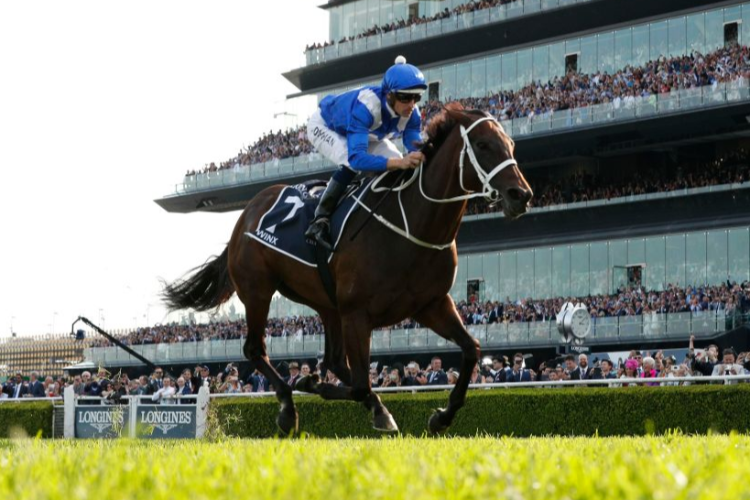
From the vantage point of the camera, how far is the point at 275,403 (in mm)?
18359

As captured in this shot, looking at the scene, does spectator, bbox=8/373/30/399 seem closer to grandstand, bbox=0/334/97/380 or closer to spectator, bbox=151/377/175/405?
spectator, bbox=151/377/175/405

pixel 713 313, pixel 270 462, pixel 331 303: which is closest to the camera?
pixel 270 462

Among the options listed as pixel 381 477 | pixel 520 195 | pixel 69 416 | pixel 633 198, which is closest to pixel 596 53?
pixel 633 198

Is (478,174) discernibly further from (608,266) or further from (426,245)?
(608,266)

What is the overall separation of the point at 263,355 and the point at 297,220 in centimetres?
131

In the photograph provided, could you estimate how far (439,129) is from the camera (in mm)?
8227

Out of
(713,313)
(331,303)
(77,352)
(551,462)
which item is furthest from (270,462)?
(77,352)

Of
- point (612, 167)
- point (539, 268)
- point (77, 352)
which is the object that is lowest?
point (77, 352)

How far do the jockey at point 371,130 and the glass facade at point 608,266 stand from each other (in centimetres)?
2845

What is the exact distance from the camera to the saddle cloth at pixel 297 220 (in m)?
8.52

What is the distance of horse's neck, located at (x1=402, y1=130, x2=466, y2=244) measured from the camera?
7.89 metres

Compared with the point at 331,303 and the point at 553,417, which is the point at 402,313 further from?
the point at 553,417

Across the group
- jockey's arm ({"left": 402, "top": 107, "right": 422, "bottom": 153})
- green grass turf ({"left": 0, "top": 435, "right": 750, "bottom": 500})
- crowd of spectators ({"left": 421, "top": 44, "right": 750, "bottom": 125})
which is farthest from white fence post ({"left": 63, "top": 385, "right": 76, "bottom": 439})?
crowd of spectators ({"left": 421, "top": 44, "right": 750, "bottom": 125})

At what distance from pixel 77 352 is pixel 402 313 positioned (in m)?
51.7
